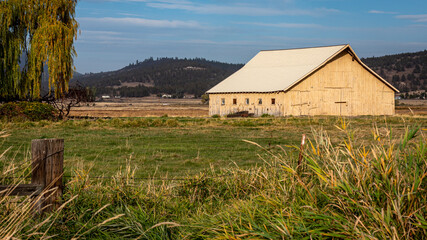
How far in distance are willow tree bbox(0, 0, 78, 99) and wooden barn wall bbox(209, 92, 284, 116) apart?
52.3 feet

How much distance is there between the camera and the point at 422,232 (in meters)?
3.88

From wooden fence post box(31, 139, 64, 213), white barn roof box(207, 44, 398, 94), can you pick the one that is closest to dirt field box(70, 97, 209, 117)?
white barn roof box(207, 44, 398, 94)

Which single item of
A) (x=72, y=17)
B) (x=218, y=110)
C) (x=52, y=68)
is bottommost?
(x=218, y=110)

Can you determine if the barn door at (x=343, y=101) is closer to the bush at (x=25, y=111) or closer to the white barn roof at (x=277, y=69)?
the white barn roof at (x=277, y=69)

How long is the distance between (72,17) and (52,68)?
381cm

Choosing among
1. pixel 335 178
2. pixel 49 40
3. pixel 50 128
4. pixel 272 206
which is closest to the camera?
pixel 335 178

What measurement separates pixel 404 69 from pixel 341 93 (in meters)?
109

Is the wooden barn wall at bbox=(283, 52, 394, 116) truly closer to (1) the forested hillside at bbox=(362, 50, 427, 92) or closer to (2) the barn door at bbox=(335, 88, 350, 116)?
(2) the barn door at bbox=(335, 88, 350, 116)

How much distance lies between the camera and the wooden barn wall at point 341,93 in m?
40.8

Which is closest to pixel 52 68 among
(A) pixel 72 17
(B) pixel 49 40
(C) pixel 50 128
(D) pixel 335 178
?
(B) pixel 49 40

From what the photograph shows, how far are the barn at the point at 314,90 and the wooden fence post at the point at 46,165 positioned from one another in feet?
116

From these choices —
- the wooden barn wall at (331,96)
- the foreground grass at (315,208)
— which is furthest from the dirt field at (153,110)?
the foreground grass at (315,208)

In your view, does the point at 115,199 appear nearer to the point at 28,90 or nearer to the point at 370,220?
the point at 370,220

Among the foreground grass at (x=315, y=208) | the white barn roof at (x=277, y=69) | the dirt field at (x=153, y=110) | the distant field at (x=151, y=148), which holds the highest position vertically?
the white barn roof at (x=277, y=69)
